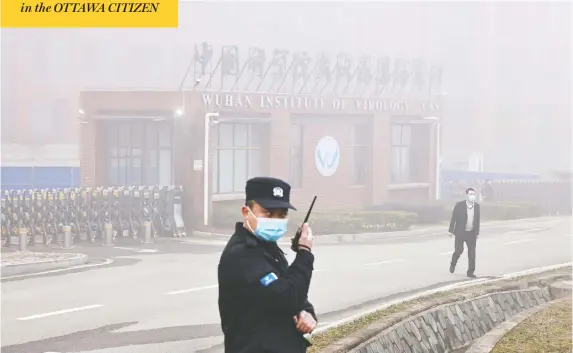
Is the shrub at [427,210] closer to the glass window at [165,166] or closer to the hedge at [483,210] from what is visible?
the hedge at [483,210]

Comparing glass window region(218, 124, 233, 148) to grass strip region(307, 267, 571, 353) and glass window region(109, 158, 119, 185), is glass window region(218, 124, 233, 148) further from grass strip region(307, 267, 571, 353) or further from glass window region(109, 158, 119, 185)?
grass strip region(307, 267, 571, 353)

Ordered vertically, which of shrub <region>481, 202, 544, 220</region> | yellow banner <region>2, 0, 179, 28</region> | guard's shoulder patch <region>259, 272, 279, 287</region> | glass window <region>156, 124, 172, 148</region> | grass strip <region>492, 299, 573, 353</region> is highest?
yellow banner <region>2, 0, 179, 28</region>

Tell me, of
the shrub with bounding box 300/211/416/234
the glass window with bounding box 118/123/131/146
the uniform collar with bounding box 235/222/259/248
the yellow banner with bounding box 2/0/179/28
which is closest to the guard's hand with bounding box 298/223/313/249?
the uniform collar with bounding box 235/222/259/248

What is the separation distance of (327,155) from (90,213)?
416 inches

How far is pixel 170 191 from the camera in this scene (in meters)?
24.9

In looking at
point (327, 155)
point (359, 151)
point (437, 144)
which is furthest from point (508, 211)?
point (327, 155)

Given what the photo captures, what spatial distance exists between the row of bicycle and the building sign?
2.92 metres

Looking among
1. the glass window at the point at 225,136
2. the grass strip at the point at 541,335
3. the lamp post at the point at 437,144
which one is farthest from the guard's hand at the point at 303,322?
the lamp post at the point at 437,144

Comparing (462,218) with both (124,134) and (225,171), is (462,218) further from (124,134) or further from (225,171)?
(124,134)

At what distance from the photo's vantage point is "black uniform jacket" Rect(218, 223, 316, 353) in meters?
4.39

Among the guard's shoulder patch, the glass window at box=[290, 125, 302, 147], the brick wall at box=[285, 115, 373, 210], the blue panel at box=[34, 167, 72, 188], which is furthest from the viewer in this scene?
the blue panel at box=[34, 167, 72, 188]

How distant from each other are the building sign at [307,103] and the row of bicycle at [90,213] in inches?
115

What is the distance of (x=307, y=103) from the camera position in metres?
29.7

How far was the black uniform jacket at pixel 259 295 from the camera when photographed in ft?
14.4
